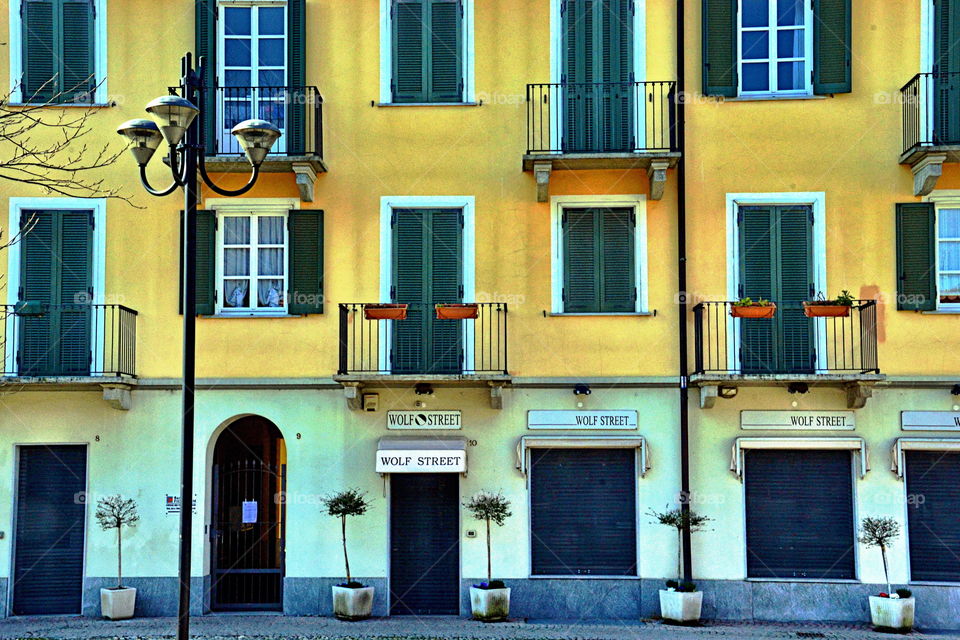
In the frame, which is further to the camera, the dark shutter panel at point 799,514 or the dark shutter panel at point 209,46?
the dark shutter panel at point 209,46

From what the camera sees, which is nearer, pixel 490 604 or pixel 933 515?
pixel 490 604

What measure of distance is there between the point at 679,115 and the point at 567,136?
1701mm

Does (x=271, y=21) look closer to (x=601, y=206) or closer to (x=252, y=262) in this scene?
(x=252, y=262)

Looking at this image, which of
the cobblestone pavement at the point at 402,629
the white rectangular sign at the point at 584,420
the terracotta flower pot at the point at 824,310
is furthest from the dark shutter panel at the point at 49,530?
the terracotta flower pot at the point at 824,310

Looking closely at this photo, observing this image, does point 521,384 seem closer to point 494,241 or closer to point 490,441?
point 490,441

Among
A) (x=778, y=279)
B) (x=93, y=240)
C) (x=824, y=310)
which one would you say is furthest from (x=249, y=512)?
(x=824, y=310)

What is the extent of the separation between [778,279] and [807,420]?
211 centimetres

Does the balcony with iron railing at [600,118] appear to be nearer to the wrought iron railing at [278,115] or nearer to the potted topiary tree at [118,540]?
the wrought iron railing at [278,115]

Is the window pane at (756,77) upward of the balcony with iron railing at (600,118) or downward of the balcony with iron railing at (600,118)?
upward

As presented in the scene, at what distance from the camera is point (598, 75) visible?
58.1 ft

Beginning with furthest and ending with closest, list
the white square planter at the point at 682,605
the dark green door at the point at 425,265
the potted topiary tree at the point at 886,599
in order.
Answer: the dark green door at the point at 425,265
the white square planter at the point at 682,605
the potted topiary tree at the point at 886,599

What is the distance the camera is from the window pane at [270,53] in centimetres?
1798

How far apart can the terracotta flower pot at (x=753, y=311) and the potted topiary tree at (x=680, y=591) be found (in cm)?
294

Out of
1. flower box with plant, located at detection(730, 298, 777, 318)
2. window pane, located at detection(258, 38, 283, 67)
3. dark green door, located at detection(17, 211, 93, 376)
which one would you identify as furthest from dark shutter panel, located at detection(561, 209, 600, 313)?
dark green door, located at detection(17, 211, 93, 376)
